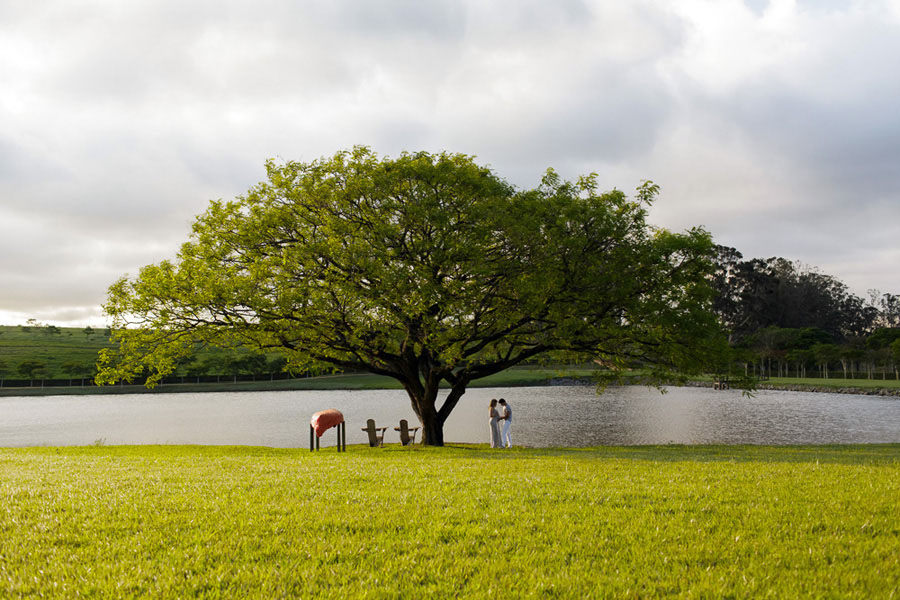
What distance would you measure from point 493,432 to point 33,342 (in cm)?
18314

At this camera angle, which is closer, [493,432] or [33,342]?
[493,432]

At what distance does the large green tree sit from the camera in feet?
70.8

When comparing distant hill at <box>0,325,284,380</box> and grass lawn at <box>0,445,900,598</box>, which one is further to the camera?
distant hill at <box>0,325,284,380</box>

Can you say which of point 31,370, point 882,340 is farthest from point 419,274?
point 31,370

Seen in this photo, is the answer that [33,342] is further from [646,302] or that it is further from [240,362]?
[646,302]

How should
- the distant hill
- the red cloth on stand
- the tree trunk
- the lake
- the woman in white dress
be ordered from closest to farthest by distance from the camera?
the red cloth on stand < the woman in white dress < the tree trunk < the lake < the distant hill

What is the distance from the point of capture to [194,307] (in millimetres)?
22344

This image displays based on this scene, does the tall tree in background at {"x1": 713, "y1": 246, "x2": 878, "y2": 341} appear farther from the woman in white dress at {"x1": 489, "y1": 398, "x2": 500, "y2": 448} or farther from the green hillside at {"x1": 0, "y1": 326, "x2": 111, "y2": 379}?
the green hillside at {"x1": 0, "y1": 326, "x2": 111, "y2": 379}

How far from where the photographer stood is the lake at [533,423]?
31.9 meters

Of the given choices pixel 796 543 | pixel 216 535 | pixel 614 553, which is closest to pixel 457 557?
pixel 614 553

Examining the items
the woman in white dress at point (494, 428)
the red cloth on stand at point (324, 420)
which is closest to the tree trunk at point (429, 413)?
the woman in white dress at point (494, 428)

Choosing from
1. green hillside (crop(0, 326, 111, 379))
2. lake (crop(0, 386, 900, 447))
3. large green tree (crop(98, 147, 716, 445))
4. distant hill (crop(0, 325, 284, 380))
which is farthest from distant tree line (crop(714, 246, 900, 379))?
green hillside (crop(0, 326, 111, 379))

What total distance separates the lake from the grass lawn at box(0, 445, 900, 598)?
2005cm

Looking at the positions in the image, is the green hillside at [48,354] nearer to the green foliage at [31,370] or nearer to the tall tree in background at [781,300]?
the green foliage at [31,370]
